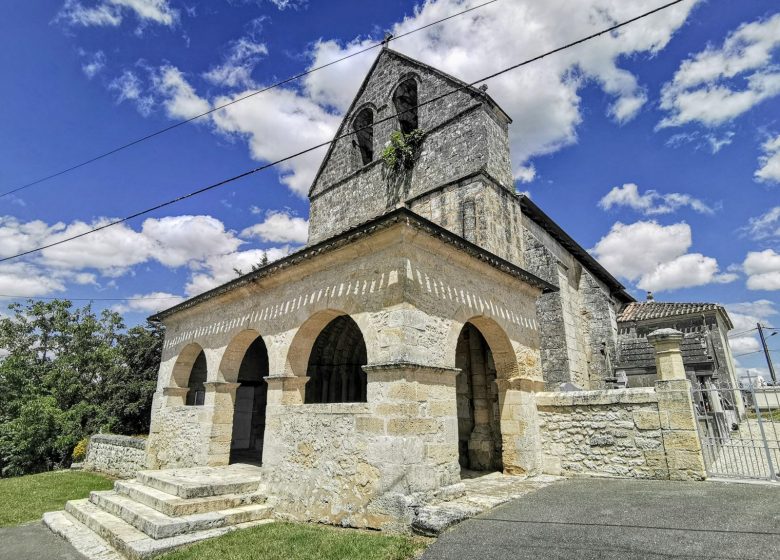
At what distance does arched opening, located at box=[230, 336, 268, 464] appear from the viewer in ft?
37.4

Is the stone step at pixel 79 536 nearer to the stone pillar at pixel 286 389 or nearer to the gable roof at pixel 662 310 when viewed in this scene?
the stone pillar at pixel 286 389

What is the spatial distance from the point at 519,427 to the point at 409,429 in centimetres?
300

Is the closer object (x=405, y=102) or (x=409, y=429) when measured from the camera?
(x=409, y=429)

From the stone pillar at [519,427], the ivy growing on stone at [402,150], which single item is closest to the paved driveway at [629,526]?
the stone pillar at [519,427]

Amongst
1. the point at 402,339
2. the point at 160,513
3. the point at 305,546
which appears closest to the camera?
the point at 305,546

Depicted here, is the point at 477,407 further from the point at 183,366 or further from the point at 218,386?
the point at 183,366

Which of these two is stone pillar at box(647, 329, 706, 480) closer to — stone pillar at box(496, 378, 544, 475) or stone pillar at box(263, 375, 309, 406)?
stone pillar at box(496, 378, 544, 475)

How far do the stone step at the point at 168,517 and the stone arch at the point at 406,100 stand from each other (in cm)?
Result: 1004

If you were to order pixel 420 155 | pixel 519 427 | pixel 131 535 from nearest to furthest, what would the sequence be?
pixel 131 535 < pixel 519 427 < pixel 420 155

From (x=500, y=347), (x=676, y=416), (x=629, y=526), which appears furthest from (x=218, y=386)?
(x=676, y=416)

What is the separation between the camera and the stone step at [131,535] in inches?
190

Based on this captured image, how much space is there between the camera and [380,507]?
16.8ft

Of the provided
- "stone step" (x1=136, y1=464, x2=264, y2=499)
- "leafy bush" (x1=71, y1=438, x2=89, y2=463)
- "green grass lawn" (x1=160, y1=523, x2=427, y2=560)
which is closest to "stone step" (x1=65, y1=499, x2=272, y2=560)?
"green grass lawn" (x1=160, y1=523, x2=427, y2=560)

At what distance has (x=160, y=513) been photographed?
5688 millimetres
